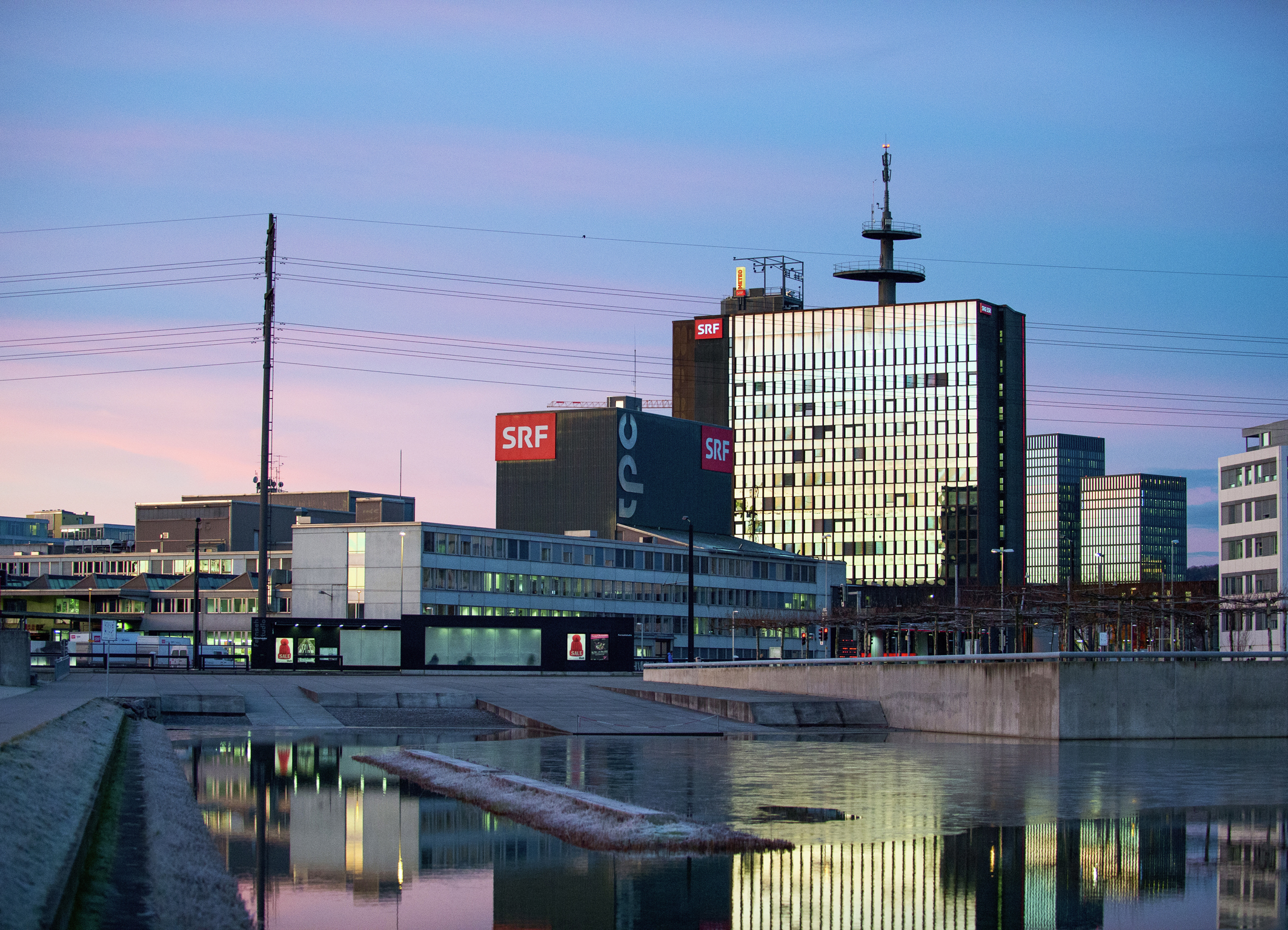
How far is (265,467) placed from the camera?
75.6 metres

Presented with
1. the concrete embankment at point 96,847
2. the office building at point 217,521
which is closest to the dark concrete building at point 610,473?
the office building at point 217,521

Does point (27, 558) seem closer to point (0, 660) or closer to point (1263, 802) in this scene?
point (0, 660)

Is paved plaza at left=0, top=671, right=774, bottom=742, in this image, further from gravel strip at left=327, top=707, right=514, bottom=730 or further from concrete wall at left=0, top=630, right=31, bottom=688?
concrete wall at left=0, top=630, right=31, bottom=688

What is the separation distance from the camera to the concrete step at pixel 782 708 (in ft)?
172

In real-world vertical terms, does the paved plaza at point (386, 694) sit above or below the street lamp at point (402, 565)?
below

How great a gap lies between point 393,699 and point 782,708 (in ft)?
47.9

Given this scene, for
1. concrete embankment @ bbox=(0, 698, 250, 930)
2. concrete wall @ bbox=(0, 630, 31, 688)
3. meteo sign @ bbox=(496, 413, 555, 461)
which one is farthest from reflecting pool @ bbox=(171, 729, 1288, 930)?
meteo sign @ bbox=(496, 413, 555, 461)

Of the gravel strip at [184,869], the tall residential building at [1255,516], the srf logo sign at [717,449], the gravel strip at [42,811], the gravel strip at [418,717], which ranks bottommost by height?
the gravel strip at [418,717]

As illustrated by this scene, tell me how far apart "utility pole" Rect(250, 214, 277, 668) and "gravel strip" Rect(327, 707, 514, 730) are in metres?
22.2

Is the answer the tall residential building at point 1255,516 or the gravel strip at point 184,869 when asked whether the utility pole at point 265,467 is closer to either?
the gravel strip at point 184,869

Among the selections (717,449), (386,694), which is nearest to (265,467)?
(386,694)

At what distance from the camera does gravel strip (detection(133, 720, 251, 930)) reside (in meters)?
15.0

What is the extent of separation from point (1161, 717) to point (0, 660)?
38.8 m

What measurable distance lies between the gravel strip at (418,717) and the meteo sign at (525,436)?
102075mm
